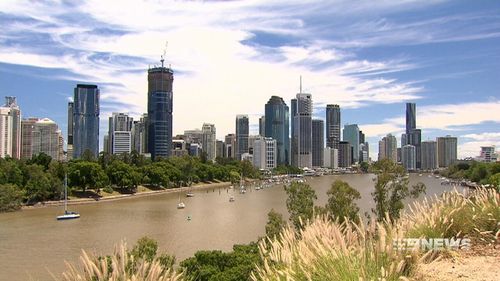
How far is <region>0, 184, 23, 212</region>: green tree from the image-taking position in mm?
48812

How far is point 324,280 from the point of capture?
4043 mm

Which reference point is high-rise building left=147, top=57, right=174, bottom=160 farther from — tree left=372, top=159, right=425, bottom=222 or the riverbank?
tree left=372, top=159, right=425, bottom=222

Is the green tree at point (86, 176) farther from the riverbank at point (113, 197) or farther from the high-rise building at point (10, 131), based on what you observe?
the high-rise building at point (10, 131)

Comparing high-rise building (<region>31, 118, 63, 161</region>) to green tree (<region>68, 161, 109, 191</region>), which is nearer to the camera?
green tree (<region>68, 161, 109, 191</region>)

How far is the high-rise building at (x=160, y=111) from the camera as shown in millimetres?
177500

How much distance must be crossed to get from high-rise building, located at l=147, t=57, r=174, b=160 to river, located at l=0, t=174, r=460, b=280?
123191mm

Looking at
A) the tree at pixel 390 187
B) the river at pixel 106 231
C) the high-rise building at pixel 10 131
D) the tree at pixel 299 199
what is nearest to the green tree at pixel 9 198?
the river at pixel 106 231

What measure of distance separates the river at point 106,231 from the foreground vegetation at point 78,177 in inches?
133

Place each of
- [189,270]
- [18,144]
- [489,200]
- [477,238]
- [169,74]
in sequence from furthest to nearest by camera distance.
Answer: [169,74], [18,144], [189,270], [489,200], [477,238]

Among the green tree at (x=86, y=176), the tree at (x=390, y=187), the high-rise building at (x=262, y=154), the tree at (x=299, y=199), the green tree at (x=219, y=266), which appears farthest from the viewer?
the high-rise building at (x=262, y=154)

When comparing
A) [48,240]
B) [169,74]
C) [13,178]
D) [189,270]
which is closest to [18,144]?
[169,74]

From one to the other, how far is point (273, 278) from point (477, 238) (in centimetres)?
371

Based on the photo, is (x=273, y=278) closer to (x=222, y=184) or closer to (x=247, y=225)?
(x=247, y=225)

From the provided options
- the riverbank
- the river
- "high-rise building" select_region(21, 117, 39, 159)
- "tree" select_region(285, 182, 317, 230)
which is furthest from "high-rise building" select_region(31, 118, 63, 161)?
"tree" select_region(285, 182, 317, 230)
